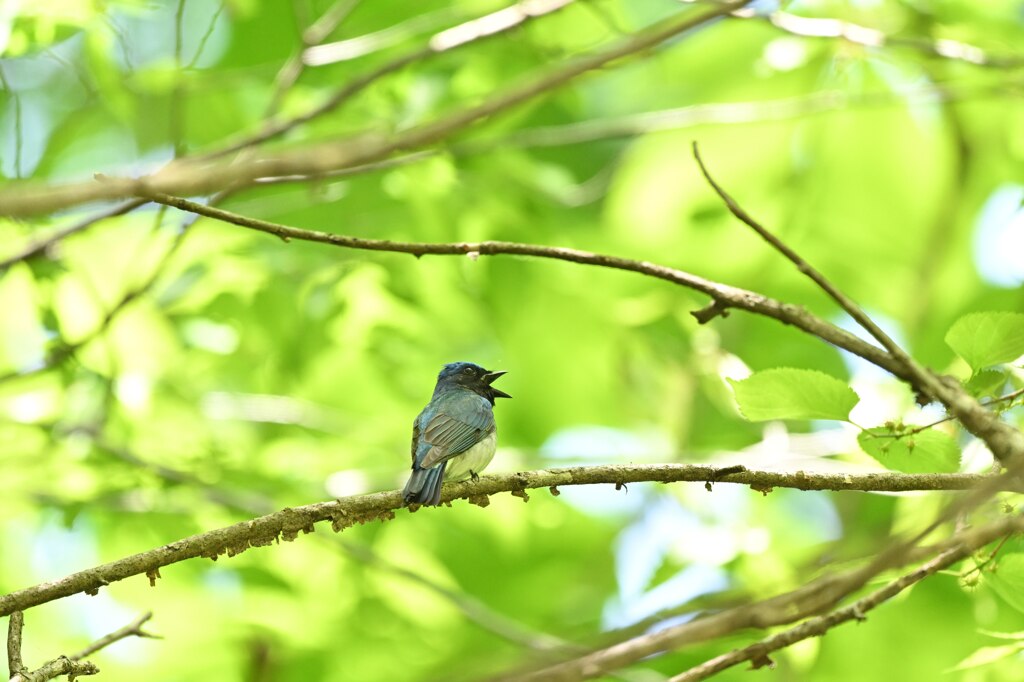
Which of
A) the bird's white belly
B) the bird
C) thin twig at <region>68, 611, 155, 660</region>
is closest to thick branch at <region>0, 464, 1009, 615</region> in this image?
thin twig at <region>68, 611, 155, 660</region>

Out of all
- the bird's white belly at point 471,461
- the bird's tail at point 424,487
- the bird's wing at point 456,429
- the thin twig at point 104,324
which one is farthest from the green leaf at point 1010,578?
the thin twig at point 104,324

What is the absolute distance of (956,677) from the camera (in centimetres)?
493

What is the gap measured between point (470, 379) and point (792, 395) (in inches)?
155

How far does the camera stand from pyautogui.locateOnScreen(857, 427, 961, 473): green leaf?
2.82 m

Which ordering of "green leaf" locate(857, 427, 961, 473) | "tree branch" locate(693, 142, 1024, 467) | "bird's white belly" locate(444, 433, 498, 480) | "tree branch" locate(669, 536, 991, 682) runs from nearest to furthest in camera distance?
1. "tree branch" locate(693, 142, 1024, 467)
2. "tree branch" locate(669, 536, 991, 682)
3. "green leaf" locate(857, 427, 961, 473)
4. "bird's white belly" locate(444, 433, 498, 480)

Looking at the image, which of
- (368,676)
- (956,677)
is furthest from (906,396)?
(368,676)

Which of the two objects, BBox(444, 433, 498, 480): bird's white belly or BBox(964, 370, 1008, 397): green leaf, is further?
BBox(444, 433, 498, 480): bird's white belly

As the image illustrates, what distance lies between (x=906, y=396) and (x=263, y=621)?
15.2ft

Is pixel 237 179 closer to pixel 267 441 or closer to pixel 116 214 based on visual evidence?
pixel 116 214

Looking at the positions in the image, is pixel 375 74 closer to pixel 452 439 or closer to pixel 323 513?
pixel 452 439

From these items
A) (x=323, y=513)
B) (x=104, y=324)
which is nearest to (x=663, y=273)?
(x=323, y=513)

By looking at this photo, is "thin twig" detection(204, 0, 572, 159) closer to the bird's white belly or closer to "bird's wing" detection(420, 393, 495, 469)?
"bird's wing" detection(420, 393, 495, 469)

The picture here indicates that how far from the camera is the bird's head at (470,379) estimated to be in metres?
6.44

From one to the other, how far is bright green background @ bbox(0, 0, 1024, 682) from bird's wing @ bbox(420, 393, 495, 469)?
1132mm
